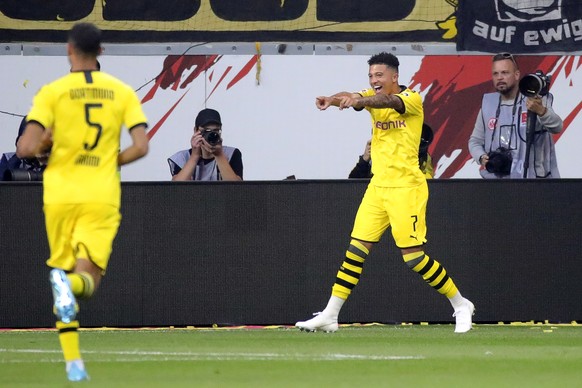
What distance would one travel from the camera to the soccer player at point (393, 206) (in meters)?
11.6

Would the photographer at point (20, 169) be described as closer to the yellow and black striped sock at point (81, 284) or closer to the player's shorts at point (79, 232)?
the player's shorts at point (79, 232)

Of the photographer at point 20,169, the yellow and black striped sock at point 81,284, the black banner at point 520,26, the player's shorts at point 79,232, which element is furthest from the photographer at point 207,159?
the yellow and black striped sock at point 81,284

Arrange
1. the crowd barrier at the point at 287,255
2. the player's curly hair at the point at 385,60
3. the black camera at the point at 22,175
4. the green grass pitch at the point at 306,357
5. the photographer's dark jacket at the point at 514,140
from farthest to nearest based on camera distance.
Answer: the photographer's dark jacket at the point at 514,140
the black camera at the point at 22,175
the crowd barrier at the point at 287,255
the player's curly hair at the point at 385,60
the green grass pitch at the point at 306,357

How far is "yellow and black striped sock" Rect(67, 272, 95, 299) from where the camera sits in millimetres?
7605

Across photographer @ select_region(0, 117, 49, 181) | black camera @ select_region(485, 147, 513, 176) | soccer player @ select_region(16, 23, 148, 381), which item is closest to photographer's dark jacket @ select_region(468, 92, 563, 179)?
black camera @ select_region(485, 147, 513, 176)

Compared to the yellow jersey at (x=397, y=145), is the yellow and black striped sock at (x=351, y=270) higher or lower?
lower

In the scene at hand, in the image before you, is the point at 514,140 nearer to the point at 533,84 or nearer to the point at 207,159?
the point at 533,84

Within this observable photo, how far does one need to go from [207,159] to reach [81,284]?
602 cm

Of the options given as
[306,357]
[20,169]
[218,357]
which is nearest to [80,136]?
[218,357]

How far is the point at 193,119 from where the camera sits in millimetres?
14258

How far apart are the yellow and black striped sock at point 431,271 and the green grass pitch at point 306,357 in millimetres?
393

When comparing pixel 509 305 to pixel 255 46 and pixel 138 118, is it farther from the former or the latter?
pixel 138 118

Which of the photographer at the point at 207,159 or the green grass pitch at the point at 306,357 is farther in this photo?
the photographer at the point at 207,159

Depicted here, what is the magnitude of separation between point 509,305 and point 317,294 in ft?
5.76
